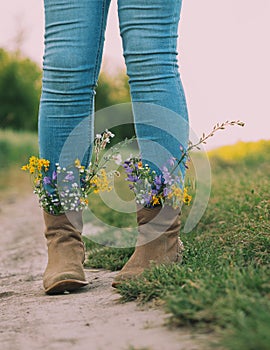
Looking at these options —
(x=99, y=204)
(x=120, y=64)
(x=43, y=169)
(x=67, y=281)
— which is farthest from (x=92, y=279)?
(x=120, y=64)

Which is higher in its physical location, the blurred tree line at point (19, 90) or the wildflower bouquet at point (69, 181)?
the blurred tree line at point (19, 90)

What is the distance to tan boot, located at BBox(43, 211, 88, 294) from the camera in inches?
72.2

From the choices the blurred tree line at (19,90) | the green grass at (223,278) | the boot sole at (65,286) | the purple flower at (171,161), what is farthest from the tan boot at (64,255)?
the blurred tree line at (19,90)

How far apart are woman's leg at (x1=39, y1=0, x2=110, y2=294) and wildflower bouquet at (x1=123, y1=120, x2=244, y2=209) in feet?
0.64

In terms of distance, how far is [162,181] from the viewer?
5.92ft

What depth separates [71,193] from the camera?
188 cm

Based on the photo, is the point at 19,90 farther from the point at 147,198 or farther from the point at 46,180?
the point at 147,198

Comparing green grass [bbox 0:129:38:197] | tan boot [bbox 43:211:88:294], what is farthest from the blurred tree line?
tan boot [bbox 43:211:88:294]

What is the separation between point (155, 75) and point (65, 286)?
2.26 feet

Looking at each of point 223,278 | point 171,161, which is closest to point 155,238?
point 171,161

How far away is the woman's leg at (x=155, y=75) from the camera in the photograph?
1.74 metres

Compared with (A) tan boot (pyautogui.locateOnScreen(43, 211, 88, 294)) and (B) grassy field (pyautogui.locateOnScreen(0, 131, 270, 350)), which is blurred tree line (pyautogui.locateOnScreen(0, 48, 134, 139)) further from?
(A) tan boot (pyautogui.locateOnScreen(43, 211, 88, 294))

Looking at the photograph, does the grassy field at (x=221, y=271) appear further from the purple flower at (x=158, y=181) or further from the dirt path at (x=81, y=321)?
the purple flower at (x=158, y=181)

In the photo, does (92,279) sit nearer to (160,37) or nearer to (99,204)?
(160,37)
